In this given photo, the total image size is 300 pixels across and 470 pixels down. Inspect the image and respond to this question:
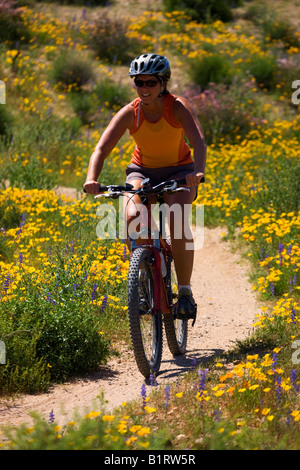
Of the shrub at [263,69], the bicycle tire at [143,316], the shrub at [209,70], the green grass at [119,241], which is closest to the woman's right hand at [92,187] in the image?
the bicycle tire at [143,316]

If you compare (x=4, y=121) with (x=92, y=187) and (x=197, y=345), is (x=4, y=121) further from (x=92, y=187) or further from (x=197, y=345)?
(x=92, y=187)

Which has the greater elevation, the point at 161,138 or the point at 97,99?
the point at 97,99

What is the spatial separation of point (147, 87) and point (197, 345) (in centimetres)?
239

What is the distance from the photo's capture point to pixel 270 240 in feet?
24.8

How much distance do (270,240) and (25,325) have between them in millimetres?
3555

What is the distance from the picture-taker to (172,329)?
5.29m

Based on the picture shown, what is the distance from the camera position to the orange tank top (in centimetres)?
500

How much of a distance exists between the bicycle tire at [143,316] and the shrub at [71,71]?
10277 millimetres

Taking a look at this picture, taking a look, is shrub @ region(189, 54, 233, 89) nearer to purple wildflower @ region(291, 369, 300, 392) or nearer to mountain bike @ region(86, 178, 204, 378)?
mountain bike @ region(86, 178, 204, 378)

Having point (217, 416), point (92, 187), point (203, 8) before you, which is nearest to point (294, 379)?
point (217, 416)

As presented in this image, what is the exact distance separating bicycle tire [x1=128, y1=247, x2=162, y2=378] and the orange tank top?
0.81 m

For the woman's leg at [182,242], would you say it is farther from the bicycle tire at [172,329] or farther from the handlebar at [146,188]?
the handlebar at [146,188]

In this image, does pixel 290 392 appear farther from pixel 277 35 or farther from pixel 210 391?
pixel 277 35

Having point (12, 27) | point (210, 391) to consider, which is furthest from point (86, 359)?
point (12, 27)
